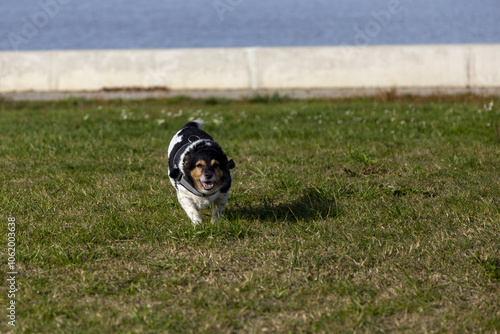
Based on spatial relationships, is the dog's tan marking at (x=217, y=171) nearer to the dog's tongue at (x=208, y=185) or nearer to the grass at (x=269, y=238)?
the dog's tongue at (x=208, y=185)

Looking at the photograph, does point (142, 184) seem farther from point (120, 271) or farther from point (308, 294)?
point (308, 294)

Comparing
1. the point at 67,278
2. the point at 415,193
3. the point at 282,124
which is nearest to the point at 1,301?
the point at 67,278

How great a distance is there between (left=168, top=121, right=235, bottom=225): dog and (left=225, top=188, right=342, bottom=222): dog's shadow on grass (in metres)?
0.45

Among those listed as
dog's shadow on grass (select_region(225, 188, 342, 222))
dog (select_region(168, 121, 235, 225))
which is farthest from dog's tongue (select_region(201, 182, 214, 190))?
dog's shadow on grass (select_region(225, 188, 342, 222))

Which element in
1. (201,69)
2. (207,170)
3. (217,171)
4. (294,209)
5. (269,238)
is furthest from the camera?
(201,69)

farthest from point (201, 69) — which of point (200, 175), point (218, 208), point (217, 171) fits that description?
point (200, 175)

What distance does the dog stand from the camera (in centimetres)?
436

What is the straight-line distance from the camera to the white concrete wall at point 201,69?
1514 centimetres

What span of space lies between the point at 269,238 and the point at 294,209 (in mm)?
772

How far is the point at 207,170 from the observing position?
428cm

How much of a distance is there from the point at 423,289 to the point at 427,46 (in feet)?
41.0

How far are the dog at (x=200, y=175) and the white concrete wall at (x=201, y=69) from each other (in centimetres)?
1074

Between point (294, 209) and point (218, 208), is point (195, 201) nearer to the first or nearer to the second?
point (218, 208)

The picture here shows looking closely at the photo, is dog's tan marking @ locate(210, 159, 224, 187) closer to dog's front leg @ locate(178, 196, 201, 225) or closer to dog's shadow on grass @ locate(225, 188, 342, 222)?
dog's front leg @ locate(178, 196, 201, 225)
